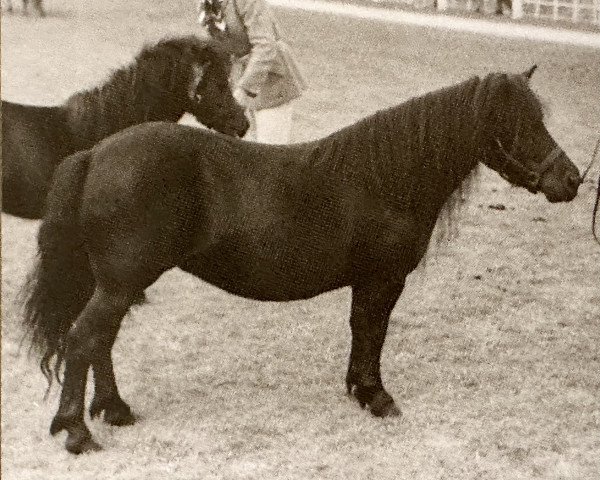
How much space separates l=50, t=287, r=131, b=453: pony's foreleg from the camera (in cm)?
269

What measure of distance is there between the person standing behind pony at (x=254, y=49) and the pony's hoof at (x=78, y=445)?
167cm

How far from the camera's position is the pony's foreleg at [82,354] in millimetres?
2693

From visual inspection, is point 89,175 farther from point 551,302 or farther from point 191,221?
point 551,302

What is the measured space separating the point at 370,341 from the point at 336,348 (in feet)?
2.33

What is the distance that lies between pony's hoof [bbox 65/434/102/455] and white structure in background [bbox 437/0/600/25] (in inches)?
92.1

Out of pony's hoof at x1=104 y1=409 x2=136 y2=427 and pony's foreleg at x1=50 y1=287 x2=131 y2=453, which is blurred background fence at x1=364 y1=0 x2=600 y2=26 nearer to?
pony's foreleg at x1=50 y1=287 x2=131 y2=453

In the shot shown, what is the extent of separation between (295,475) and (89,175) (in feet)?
3.99

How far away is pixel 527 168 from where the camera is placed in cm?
283

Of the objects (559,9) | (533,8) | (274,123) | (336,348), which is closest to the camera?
(559,9)

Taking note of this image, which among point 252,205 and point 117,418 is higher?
point 252,205

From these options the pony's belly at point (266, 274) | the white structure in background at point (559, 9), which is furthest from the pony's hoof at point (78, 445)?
the white structure in background at point (559, 9)

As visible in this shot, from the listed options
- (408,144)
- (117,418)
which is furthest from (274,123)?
(117,418)

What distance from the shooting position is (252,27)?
12.0 ft

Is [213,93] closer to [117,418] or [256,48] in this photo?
[256,48]
